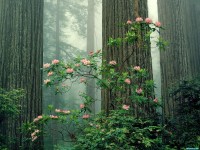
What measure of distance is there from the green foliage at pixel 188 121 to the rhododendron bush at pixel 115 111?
337 mm

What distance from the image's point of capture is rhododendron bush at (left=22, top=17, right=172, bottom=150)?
11.6ft

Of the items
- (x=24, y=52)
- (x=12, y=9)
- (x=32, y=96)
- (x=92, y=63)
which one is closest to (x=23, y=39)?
(x=24, y=52)

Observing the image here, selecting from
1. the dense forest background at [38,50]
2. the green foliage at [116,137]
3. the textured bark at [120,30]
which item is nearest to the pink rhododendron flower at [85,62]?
the dense forest background at [38,50]

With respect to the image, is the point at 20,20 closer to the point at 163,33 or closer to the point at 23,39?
the point at 23,39

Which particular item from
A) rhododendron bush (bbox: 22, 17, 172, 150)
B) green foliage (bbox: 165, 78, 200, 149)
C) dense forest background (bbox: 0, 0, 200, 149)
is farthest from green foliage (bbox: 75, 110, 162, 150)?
dense forest background (bbox: 0, 0, 200, 149)

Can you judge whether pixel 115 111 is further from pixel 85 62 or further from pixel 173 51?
pixel 173 51

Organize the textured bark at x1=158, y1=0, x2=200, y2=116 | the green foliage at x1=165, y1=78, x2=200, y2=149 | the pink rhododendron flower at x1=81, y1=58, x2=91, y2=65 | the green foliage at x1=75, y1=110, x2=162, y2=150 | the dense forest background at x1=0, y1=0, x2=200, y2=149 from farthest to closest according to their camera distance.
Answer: the textured bark at x1=158, y1=0, x2=200, y2=116 → the dense forest background at x1=0, y1=0, x2=200, y2=149 → the green foliage at x1=165, y1=78, x2=200, y2=149 → the pink rhododendron flower at x1=81, y1=58, x2=91, y2=65 → the green foliage at x1=75, y1=110, x2=162, y2=150

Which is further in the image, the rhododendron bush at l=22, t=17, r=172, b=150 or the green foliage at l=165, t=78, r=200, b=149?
the green foliage at l=165, t=78, r=200, b=149

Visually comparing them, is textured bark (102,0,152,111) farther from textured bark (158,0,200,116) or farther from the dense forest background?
textured bark (158,0,200,116)

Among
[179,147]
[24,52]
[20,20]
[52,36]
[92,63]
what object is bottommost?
[179,147]

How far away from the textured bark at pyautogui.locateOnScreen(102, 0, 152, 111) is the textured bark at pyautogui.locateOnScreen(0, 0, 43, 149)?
65.6 inches

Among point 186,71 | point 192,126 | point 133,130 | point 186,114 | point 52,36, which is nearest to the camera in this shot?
point 133,130

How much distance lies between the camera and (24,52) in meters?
6.02

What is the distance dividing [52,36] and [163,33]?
16.1 m
